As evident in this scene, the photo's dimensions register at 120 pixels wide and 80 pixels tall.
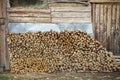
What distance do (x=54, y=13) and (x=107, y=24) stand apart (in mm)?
1231

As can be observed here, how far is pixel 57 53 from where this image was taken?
7.70 m

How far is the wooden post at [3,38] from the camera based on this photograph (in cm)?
755

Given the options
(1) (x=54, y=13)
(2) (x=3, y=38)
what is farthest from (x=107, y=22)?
(2) (x=3, y=38)

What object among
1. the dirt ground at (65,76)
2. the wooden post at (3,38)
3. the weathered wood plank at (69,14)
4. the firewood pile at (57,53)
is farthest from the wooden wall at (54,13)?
the dirt ground at (65,76)

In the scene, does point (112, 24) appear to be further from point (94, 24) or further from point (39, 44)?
point (39, 44)

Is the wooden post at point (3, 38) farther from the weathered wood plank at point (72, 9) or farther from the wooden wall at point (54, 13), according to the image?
the weathered wood plank at point (72, 9)

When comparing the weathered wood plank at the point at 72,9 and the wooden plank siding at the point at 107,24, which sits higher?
the weathered wood plank at the point at 72,9

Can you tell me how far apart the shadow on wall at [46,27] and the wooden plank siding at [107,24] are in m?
0.22

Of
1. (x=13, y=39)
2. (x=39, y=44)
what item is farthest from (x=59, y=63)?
(x=13, y=39)

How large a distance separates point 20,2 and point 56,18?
0.88 metres

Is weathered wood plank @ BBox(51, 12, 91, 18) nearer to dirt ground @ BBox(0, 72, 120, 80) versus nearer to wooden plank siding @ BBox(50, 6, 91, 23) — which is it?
wooden plank siding @ BBox(50, 6, 91, 23)

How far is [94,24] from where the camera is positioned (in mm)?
7770

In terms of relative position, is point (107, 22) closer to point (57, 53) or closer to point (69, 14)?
point (69, 14)

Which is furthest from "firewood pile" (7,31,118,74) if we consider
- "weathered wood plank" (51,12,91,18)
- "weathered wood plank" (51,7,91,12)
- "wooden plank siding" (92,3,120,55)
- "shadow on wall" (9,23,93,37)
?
"weathered wood plank" (51,7,91,12)
